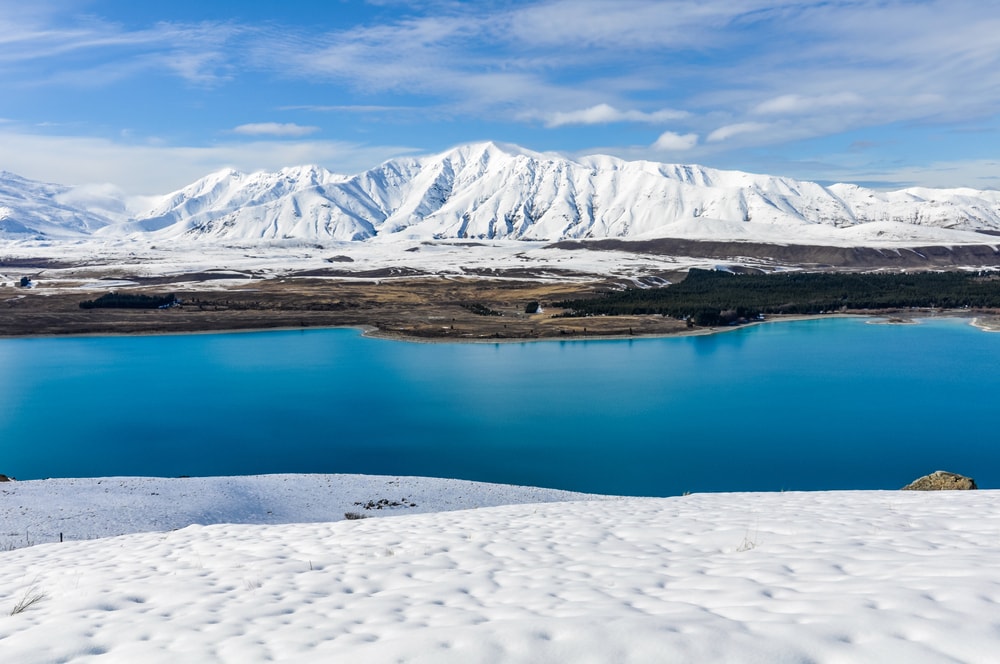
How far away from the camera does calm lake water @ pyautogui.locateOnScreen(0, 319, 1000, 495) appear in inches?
949

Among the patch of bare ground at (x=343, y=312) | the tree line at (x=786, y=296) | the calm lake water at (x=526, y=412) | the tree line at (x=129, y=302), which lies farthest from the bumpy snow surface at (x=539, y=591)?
the tree line at (x=129, y=302)

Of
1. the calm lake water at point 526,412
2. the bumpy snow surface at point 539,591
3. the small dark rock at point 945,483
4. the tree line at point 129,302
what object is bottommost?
the calm lake water at point 526,412

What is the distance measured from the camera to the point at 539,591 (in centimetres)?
500

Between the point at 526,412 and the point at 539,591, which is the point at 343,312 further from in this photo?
the point at 539,591

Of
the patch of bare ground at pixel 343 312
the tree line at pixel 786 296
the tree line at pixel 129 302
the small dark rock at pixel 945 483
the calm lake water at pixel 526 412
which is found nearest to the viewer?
the small dark rock at pixel 945 483

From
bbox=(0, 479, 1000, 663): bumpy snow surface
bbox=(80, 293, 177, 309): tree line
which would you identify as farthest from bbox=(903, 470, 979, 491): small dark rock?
bbox=(80, 293, 177, 309): tree line

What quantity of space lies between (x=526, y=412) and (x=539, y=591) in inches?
1066

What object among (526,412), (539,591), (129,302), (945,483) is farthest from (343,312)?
(539,591)

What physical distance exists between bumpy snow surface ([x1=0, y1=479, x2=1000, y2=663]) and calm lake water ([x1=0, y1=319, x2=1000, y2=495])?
14.4 m

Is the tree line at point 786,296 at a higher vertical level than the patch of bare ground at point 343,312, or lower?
higher

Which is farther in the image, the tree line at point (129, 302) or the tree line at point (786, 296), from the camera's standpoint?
the tree line at point (129, 302)

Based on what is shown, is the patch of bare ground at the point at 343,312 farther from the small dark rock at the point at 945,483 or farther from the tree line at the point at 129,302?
the small dark rock at the point at 945,483

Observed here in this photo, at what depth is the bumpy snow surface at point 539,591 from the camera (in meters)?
3.53

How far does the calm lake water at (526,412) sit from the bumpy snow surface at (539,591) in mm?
14401
